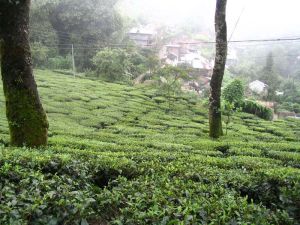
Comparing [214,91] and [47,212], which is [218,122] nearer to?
[214,91]

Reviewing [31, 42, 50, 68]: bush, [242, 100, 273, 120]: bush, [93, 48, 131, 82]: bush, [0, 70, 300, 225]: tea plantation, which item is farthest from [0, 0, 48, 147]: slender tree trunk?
[31, 42, 50, 68]: bush

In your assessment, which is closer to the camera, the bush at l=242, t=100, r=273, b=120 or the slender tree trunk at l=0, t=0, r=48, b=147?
the slender tree trunk at l=0, t=0, r=48, b=147

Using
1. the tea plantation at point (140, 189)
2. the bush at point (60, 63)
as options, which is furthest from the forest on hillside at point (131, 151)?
the bush at point (60, 63)

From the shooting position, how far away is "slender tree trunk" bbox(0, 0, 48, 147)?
5785 millimetres

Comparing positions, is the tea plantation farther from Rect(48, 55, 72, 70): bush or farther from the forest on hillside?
Rect(48, 55, 72, 70): bush

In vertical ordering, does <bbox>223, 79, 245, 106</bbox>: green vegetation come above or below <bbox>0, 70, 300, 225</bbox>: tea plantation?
below

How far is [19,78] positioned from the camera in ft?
19.8

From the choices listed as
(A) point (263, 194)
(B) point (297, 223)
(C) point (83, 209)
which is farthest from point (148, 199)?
(A) point (263, 194)

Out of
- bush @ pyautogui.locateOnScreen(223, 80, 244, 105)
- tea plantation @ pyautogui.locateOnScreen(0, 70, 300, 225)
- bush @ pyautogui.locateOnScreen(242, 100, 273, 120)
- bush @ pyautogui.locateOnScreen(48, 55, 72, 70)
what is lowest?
bush @ pyautogui.locateOnScreen(242, 100, 273, 120)

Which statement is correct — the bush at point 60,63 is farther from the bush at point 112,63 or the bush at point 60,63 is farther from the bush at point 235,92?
the bush at point 235,92

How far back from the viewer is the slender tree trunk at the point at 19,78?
228 inches

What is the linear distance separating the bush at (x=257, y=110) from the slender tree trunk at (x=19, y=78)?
709 inches

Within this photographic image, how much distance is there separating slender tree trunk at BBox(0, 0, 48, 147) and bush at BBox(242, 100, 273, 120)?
1801 centimetres

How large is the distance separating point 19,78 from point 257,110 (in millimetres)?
18706
